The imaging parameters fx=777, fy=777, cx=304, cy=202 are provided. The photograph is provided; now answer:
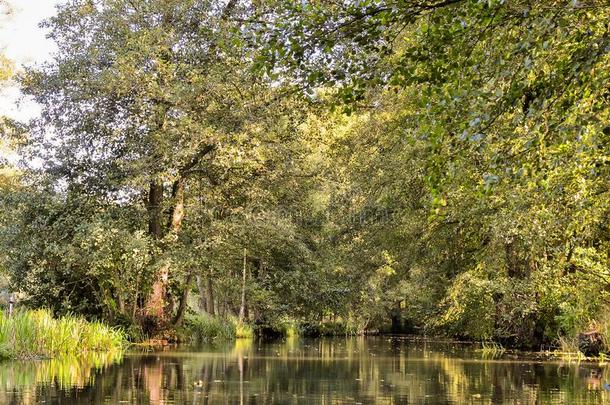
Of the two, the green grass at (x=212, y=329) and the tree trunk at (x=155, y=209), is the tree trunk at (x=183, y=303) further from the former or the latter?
the tree trunk at (x=155, y=209)

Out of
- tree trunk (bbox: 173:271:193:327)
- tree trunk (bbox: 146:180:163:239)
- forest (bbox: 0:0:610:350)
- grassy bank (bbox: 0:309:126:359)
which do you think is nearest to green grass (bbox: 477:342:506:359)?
forest (bbox: 0:0:610:350)

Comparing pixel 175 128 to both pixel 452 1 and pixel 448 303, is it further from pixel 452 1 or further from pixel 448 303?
pixel 452 1

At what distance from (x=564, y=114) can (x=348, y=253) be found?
27.4 meters

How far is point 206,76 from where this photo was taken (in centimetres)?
2275

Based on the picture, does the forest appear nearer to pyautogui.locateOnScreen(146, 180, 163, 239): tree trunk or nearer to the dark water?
pyautogui.locateOnScreen(146, 180, 163, 239): tree trunk

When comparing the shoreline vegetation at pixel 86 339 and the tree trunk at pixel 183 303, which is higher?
the tree trunk at pixel 183 303

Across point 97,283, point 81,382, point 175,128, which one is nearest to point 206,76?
point 175,128

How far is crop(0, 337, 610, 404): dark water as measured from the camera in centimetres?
1055

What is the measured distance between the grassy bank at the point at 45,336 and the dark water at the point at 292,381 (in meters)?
0.99

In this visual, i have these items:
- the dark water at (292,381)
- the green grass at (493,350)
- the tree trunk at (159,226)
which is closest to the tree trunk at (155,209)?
the tree trunk at (159,226)

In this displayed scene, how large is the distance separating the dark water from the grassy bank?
992 millimetres

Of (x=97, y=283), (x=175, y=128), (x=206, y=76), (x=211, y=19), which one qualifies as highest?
(x=211, y=19)

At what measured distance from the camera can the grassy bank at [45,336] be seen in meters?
17.0

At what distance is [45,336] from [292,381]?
24.8 ft
